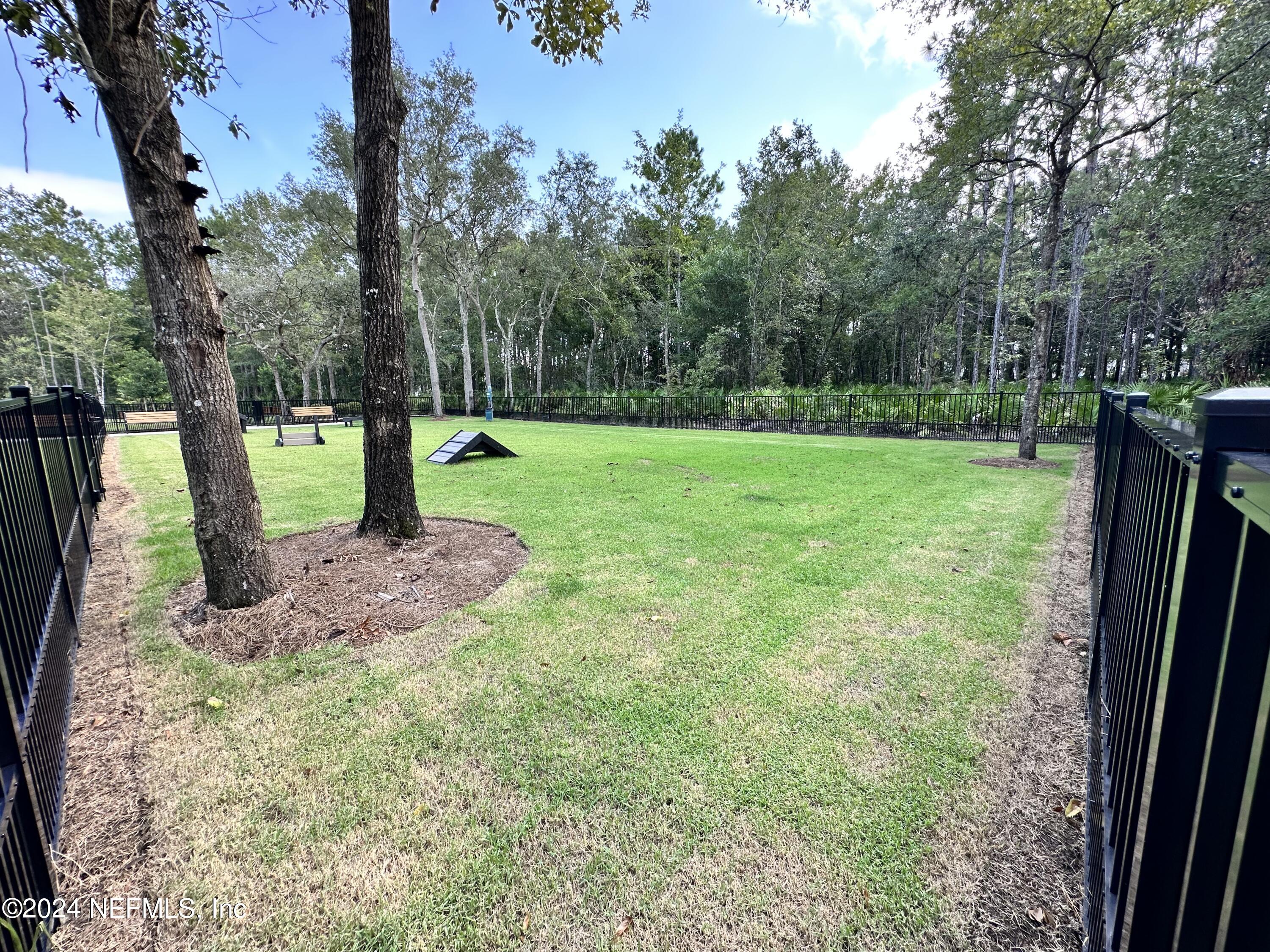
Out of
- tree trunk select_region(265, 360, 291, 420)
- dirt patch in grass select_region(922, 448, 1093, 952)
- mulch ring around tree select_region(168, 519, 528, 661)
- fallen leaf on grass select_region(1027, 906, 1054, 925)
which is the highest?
tree trunk select_region(265, 360, 291, 420)

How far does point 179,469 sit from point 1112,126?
17763mm

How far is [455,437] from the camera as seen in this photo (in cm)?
952

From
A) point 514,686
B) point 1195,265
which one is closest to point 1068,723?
point 514,686

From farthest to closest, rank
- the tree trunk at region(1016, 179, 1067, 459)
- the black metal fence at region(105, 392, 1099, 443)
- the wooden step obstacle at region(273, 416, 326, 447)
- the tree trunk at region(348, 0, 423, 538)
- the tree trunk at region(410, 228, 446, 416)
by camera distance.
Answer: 1. the tree trunk at region(410, 228, 446, 416)
2. the wooden step obstacle at region(273, 416, 326, 447)
3. the black metal fence at region(105, 392, 1099, 443)
4. the tree trunk at region(1016, 179, 1067, 459)
5. the tree trunk at region(348, 0, 423, 538)

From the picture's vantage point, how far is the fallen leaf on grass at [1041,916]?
1.46 meters

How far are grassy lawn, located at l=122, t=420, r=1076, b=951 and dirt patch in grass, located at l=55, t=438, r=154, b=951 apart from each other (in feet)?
0.27

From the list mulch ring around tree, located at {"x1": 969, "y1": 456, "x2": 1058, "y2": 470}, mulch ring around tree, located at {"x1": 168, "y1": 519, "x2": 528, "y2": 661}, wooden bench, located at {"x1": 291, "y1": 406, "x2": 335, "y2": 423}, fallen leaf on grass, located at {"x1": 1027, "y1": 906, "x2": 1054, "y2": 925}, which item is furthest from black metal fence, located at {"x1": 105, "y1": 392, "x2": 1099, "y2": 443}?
fallen leaf on grass, located at {"x1": 1027, "y1": 906, "x2": 1054, "y2": 925}

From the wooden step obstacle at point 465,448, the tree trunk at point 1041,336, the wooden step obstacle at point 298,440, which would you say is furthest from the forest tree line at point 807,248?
the wooden step obstacle at point 298,440

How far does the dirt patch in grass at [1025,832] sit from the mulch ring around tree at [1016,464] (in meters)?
7.40

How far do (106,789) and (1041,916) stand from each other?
3260 mm

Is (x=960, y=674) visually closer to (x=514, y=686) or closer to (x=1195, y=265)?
(x=514, y=686)

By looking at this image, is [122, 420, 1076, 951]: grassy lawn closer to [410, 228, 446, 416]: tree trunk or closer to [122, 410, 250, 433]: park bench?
[410, 228, 446, 416]: tree trunk

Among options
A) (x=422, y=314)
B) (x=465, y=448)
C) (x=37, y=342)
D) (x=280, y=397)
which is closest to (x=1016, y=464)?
(x=465, y=448)

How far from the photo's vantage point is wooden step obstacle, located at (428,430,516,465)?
890 cm
